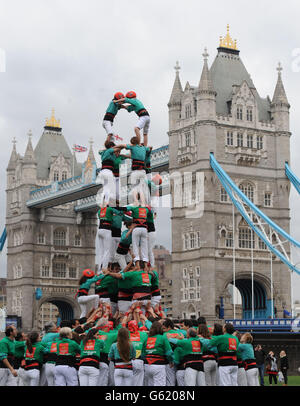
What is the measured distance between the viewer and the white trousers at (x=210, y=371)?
17.6m

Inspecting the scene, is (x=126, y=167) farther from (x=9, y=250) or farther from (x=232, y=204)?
(x=9, y=250)

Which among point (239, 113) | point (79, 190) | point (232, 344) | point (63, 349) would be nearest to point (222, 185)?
point (239, 113)

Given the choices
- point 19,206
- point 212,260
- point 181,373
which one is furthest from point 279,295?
point 181,373

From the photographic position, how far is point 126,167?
2333 inches

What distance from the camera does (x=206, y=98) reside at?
2344 inches

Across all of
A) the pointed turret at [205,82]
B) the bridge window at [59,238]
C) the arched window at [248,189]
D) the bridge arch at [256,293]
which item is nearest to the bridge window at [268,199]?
the arched window at [248,189]

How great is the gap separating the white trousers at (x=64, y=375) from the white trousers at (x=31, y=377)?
817 millimetres

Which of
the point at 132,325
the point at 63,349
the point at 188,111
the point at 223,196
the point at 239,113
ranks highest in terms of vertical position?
the point at 188,111

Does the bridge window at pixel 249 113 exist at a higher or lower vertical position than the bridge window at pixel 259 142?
higher

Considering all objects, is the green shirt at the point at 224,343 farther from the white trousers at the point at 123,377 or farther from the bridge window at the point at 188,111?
the bridge window at the point at 188,111

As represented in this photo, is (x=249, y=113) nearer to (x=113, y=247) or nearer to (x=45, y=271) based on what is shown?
(x=45, y=271)

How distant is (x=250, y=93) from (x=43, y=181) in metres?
30.5

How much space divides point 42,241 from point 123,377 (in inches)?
2729

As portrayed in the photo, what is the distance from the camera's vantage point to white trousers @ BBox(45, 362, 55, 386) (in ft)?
55.4
